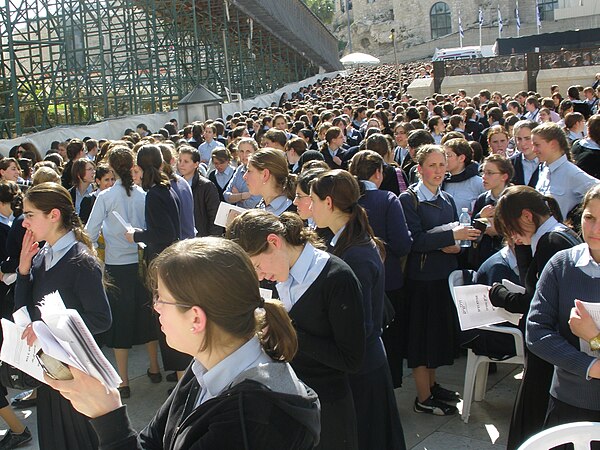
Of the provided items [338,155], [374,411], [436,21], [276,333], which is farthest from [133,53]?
[436,21]

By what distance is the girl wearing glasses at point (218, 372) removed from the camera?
6.70 ft

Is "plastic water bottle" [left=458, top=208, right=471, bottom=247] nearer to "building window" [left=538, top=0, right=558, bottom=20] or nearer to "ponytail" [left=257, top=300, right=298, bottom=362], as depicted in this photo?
"ponytail" [left=257, top=300, right=298, bottom=362]

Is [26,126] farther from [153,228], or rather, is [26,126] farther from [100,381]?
[100,381]

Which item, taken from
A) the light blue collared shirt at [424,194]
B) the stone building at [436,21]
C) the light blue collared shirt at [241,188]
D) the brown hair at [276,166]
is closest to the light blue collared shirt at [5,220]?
the brown hair at [276,166]

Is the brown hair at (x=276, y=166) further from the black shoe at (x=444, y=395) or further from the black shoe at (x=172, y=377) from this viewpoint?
the black shoe at (x=172, y=377)

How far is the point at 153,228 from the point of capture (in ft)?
19.7

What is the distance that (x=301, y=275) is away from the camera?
11.0 feet

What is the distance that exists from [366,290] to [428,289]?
6.14 ft

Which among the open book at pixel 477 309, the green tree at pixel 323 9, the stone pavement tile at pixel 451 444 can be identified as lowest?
the stone pavement tile at pixel 451 444

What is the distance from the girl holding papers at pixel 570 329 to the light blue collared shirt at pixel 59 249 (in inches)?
98.7

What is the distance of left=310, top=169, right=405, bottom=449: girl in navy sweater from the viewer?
3770mm

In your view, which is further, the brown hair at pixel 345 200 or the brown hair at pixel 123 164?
the brown hair at pixel 123 164

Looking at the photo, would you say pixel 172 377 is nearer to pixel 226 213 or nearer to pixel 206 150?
pixel 226 213

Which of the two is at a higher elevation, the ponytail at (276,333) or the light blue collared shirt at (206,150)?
the light blue collared shirt at (206,150)
